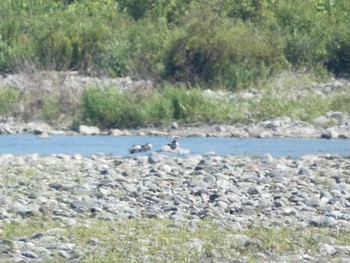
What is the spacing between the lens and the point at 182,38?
105ft

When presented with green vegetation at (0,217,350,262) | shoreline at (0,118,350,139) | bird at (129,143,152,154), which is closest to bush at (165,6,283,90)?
shoreline at (0,118,350,139)

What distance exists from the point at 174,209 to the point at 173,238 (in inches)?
71.9

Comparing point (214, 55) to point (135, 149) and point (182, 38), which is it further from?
point (135, 149)

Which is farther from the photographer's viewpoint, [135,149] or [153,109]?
[153,109]

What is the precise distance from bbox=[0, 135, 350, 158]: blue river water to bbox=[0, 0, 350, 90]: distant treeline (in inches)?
229

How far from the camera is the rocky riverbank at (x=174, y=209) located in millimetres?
10625

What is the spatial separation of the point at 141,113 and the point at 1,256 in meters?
17.2

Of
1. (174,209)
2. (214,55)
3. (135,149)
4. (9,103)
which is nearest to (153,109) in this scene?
(9,103)

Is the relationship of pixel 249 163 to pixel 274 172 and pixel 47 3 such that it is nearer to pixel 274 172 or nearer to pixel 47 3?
pixel 274 172

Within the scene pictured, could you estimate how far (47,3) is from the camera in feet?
140

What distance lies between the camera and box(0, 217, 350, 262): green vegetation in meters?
10.4

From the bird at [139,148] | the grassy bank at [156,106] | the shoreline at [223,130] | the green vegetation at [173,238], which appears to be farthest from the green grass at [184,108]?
the green vegetation at [173,238]

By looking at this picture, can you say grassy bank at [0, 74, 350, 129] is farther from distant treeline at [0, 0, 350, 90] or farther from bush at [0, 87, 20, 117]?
distant treeline at [0, 0, 350, 90]

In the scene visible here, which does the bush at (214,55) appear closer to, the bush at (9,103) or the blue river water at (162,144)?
the bush at (9,103)
